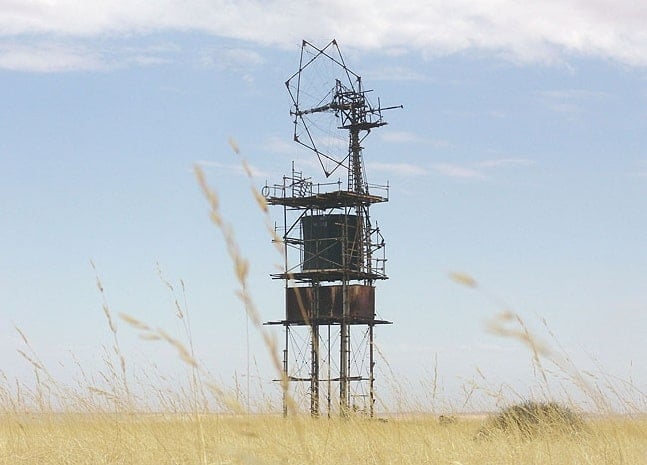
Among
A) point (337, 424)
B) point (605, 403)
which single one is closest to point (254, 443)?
point (337, 424)

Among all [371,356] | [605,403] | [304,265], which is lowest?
[371,356]

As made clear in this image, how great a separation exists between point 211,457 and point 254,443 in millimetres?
1862

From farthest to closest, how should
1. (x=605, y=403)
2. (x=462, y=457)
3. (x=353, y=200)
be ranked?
1. (x=353, y=200)
2. (x=462, y=457)
3. (x=605, y=403)

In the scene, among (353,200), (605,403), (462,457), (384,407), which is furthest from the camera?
(353,200)

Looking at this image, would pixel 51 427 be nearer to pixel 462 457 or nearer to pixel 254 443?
pixel 254 443

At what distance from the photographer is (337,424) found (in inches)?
400

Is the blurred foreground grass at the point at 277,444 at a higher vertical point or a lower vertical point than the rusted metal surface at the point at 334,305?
higher

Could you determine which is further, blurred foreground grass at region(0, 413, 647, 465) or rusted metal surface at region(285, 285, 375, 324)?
rusted metal surface at region(285, 285, 375, 324)

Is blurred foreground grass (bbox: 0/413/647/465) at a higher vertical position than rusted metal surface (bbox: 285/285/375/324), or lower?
higher

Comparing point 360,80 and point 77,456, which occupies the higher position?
point 360,80

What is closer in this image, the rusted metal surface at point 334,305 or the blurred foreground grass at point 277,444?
the blurred foreground grass at point 277,444

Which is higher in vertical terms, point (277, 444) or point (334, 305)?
point (277, 444)

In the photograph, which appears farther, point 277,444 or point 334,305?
point 334,305

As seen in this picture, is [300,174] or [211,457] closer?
[211,457]
